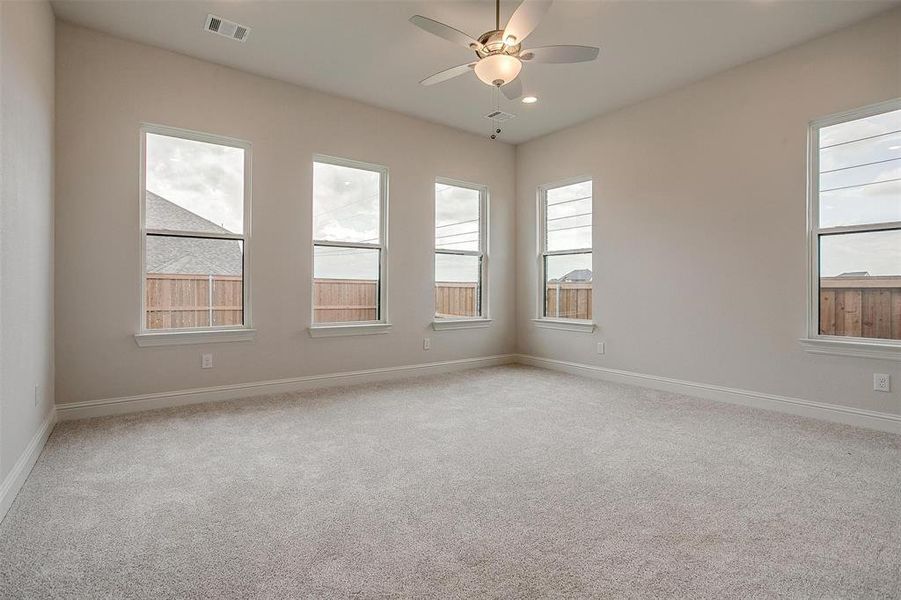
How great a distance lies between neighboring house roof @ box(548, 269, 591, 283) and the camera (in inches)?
211

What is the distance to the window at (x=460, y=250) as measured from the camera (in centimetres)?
555

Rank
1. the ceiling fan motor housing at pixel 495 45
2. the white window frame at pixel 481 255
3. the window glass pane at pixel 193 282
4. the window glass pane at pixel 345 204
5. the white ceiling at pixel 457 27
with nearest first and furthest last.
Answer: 1. the ceiling fan motor housing at pixel 495 45
2. the white ceiling at pixel 457 27
3. the window glass pane at pixel 193 282
4. the window glass pane at pixel 345 204
5. the white window frame at pixel 481 255

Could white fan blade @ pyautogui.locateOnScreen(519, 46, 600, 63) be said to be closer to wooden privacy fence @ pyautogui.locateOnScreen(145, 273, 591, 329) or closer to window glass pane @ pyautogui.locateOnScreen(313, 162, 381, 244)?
window glass pane @ pyautogui.locateOnScreen(313, 162, 381, 244)

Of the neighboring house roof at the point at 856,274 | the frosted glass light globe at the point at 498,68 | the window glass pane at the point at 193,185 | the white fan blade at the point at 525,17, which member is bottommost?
the neighboring house roof at the point at 856,274

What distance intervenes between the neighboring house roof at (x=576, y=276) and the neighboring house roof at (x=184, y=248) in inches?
142

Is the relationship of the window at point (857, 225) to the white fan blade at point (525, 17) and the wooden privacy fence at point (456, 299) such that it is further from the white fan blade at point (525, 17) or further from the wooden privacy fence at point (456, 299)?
the wooden privacy fence at point (456, 299)

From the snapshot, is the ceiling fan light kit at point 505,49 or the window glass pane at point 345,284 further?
the window glass pane at point 345,284

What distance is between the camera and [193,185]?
13.0 feet

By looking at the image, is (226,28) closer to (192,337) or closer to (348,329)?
(192,337)

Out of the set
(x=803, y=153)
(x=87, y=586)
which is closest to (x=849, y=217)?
(x=803, y=153)

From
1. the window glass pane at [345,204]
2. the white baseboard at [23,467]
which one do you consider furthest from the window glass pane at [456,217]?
the white baseboard at [23,467]

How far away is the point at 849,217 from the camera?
346 centimetres

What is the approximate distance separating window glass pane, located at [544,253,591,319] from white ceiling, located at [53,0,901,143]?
72.4 inches

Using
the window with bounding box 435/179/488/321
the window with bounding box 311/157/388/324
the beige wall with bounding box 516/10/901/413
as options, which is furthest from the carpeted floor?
the window with bounding box 435/179/488/321
